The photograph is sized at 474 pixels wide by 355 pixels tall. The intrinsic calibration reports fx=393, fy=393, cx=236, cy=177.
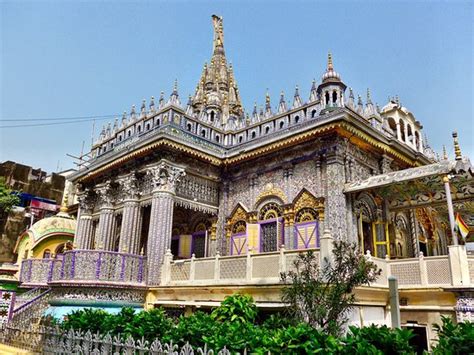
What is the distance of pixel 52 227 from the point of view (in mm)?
22203

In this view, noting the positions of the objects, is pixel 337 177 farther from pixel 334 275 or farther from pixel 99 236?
pixel 99 236

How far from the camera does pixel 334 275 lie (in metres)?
7.83

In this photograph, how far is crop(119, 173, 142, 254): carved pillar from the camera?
14532 millimetres

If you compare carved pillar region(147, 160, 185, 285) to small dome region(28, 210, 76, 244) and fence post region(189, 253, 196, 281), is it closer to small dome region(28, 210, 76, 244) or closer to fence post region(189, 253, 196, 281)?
fence post region(189, 253, 196, 281)

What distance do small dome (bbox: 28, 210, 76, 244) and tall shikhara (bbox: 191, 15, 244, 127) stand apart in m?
10.2

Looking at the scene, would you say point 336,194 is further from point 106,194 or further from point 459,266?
point 106,194

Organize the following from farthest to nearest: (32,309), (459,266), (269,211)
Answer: (269,211), (32,309), (459,266)

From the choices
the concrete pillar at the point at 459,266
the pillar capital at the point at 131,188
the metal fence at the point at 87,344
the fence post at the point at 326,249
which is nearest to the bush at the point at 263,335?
the metal fence at the point at 87,344

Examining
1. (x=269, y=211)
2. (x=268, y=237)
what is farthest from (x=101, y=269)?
(x=269, y=211)

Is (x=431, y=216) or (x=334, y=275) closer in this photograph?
(x=334, y=275)

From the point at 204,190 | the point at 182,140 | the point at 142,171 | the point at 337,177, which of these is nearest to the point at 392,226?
the point at 337,177

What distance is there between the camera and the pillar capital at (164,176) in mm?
13844

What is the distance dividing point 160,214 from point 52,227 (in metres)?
11.8

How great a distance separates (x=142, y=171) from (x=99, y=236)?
374cm
